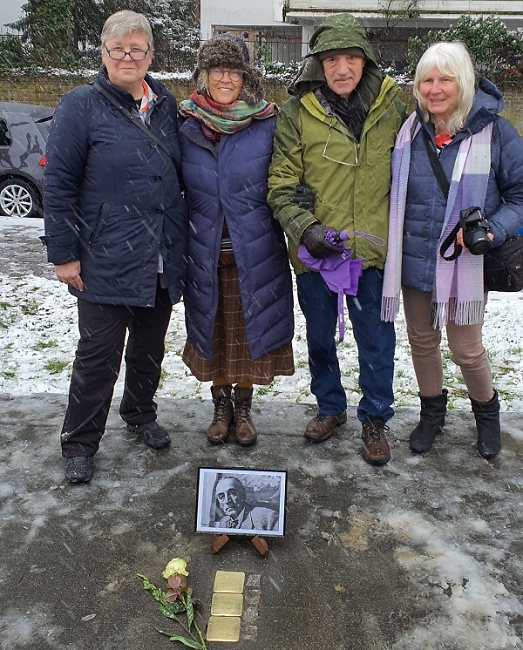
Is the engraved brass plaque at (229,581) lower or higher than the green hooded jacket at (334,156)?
lower

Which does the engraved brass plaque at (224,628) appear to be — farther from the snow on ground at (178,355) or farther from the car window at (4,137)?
the car window at (4,137)

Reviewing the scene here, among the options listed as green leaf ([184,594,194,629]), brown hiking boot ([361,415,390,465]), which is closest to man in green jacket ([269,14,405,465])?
brown hiking boot ([361,415,390,465])

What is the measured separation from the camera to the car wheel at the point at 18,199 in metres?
9.06

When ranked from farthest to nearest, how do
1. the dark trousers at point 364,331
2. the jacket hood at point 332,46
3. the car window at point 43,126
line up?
the car window at point 43,126 → the dark trousers at point 364,331 → the jacket hood at point 332,46

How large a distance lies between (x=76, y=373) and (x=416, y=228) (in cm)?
162

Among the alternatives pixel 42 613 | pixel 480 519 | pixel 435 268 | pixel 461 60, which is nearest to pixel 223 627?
pixel 42 613

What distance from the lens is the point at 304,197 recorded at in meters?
2.70

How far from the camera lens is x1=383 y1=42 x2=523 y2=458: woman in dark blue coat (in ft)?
8.40

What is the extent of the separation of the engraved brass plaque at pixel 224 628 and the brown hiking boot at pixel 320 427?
1217 mm

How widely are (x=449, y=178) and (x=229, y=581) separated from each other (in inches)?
71.6

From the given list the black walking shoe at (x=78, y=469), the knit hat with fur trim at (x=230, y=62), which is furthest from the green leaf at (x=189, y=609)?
the knit hat with fur trim at (x=230, y=62)

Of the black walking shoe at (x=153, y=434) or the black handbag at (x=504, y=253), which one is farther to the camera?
the black walking shoe at (x=153, y=434)

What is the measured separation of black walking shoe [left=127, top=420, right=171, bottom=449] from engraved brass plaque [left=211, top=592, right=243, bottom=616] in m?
1.05

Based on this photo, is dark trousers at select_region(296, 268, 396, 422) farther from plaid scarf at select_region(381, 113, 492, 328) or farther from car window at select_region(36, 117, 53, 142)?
car window at select_region(36, 117, 53, 142)
